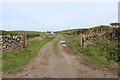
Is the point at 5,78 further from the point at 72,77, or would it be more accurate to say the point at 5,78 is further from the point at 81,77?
the point at 81,77

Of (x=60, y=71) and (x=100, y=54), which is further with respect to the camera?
(x=100, y=54)

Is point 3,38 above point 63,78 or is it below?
above

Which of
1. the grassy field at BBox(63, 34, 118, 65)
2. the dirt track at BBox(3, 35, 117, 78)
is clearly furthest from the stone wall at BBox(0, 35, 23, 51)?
the grassy field at BBox(63, 34, 118, 65)

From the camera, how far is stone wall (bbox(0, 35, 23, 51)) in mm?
9312

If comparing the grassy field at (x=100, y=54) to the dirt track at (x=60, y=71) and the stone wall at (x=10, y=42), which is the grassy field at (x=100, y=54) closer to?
the dirt track at (x=60, y=71)

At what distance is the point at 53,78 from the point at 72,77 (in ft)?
2.90

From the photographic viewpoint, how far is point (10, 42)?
10.0 m

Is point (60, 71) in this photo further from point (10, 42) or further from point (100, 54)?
Answer: point (10, 42)

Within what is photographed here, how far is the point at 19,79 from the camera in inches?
162

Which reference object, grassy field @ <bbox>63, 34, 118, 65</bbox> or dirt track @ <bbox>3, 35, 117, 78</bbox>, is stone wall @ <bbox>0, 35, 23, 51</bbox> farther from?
grassy field @ <bbox>63, 34, 118, 65</bbox>

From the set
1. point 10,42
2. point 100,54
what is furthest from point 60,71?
point 10,42

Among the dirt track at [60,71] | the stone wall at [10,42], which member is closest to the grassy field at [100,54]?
the dirt track at [60,71]

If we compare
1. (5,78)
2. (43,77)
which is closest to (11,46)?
(5,78)

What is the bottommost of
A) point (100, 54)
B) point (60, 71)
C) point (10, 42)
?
point (60, 71)
